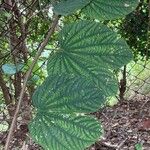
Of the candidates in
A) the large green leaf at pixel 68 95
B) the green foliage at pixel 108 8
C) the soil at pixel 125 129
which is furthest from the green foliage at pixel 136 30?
the large green leaf at pixel 68 95

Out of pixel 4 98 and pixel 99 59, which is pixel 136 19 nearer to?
pixel 4 98

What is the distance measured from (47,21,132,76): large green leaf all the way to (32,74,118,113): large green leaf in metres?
0.06

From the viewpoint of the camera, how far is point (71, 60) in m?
0.52

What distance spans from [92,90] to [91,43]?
10cm

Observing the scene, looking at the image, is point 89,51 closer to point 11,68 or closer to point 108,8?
point 108,8

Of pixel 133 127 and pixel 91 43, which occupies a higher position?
pixel 133 127

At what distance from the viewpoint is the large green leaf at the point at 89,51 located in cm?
51

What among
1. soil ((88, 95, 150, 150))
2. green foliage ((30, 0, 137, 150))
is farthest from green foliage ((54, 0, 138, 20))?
soil ((88, 95, 150, 150))

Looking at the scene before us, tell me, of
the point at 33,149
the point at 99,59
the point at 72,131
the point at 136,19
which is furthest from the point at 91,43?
the point at 136,19

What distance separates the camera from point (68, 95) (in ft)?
1.46

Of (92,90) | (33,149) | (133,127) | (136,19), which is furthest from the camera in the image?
(136,19)

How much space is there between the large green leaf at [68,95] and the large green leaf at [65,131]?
1cm

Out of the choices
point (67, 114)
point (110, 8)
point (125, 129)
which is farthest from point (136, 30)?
point (67, 114)

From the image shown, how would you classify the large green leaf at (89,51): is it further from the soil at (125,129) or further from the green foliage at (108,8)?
the soil at (125,129)
